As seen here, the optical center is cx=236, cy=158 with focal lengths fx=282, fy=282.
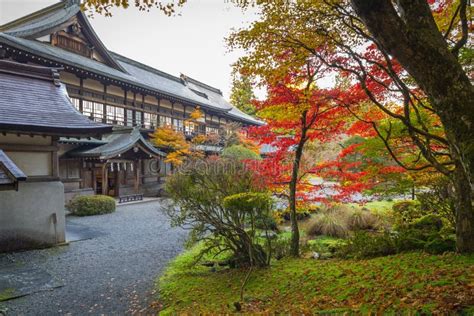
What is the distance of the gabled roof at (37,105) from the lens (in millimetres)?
7879

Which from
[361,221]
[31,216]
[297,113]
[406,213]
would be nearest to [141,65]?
[31,216]

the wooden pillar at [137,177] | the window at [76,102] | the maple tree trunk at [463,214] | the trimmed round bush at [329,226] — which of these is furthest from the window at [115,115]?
the maple tree trunk at [463,214]

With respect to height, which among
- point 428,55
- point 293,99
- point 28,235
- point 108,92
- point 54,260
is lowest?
point 54,260

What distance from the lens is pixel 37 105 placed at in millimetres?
8914

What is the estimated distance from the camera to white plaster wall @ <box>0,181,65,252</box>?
7805 millimetres

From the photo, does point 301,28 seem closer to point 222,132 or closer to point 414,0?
point 414,0

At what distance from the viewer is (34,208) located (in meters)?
8.23

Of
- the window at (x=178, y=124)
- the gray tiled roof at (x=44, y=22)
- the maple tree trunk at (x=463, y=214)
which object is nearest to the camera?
the maple tree trunk at (x=463, y=214)

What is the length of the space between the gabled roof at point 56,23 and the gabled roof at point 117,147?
17.7ft

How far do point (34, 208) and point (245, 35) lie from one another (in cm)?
775

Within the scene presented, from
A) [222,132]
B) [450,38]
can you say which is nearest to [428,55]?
[450,38]

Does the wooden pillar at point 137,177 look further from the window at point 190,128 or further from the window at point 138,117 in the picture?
the window at point 190,128

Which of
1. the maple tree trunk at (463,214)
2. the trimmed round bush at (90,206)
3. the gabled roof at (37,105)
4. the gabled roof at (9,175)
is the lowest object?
the trimmed round bush at (90,206)

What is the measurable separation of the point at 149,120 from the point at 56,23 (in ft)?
27.9
